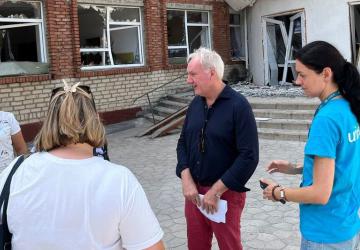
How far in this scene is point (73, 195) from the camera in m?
1.74

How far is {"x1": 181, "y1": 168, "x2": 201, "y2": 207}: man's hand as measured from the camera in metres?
2.97

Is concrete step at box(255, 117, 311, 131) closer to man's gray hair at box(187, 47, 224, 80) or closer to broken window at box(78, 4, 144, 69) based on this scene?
broken window at box(78, 4, 144, 69)

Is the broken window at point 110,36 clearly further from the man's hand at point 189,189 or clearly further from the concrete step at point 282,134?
the man's hand at point 189,189

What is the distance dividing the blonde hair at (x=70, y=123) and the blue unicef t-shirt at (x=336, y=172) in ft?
3.14

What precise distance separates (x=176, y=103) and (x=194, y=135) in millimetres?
10164

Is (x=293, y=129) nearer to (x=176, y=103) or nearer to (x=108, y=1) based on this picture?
(x=176, y=103)

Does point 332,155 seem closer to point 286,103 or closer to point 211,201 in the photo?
point 211,201

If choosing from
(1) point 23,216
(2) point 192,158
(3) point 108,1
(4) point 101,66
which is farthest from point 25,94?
(1) point 23,216

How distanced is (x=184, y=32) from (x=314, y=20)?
392 cm

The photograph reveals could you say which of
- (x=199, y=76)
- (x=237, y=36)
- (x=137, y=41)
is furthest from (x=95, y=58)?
(x=199, y=76)

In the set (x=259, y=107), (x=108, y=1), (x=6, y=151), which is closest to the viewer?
(x=6, y=151)

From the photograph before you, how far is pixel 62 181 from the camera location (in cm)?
174

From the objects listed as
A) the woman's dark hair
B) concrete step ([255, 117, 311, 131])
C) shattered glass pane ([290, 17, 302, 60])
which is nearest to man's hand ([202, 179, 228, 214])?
the woman's dark hair

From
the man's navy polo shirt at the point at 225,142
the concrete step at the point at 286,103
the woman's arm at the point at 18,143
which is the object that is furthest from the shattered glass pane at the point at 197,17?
the man's navy polo shirt at the point at 225,142
